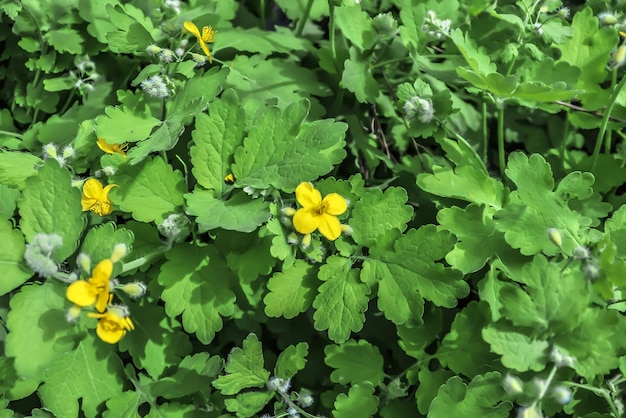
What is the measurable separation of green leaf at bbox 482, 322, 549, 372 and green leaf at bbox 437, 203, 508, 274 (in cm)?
28

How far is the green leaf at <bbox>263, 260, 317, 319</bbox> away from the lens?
4.99 ft

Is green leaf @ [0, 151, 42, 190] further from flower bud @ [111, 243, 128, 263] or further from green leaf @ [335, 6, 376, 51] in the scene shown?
green leaf @ [335, 6, 376, 51]

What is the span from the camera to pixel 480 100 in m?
2.11

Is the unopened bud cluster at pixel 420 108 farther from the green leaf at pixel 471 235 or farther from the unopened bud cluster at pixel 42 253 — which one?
the unopened bud cluster at pixel 42 253

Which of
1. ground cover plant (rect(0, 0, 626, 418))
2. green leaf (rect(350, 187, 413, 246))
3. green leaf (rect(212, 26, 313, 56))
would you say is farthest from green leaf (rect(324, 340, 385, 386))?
green leaf (rect(212, 26, 313, 56))

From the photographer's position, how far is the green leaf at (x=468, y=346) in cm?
159

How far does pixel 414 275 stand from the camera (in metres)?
1.51

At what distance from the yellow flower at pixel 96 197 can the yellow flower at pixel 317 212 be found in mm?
550

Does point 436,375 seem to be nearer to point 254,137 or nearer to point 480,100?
point 254,137

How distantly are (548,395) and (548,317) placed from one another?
0.20m

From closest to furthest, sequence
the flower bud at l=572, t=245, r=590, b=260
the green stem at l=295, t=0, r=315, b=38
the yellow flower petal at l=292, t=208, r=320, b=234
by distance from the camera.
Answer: the flower bud at l=572, t=245, r=590, b=260
the yellow flower petal at l=292, t=208, r=320, b=234
the green stem at l=295, t=0, r=315, b=38

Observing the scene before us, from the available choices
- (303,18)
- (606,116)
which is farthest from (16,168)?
(606,116)

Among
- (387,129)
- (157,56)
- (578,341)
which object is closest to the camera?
(578,341)

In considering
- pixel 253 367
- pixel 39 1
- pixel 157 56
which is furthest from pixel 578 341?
pixel 39 1
